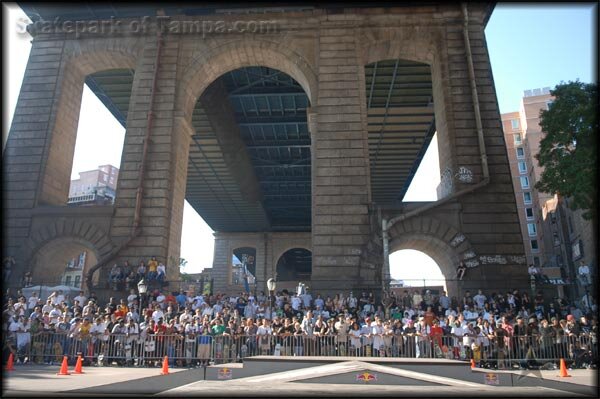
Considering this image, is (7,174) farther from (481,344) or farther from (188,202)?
(188,202)

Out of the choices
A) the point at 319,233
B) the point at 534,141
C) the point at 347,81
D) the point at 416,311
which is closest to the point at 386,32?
the point at 347,81

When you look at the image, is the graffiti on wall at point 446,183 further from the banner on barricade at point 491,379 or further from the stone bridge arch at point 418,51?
the banner on barricade at point 491,379

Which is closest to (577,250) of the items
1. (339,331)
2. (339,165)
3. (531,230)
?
(339,165)

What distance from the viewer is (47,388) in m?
8.27

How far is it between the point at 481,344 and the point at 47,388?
1275 cm

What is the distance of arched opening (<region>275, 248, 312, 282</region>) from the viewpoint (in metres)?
68.3

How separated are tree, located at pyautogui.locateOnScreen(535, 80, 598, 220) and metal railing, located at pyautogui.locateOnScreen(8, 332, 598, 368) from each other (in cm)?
1097

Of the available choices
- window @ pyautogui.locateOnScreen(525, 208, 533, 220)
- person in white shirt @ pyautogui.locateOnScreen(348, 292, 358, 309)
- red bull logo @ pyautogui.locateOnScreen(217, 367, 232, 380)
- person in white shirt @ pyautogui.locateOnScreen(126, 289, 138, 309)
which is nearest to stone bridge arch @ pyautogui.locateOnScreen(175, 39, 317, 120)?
person in white shirt @ pyautogui.locateOnScreen(126, 289, 138, 309)

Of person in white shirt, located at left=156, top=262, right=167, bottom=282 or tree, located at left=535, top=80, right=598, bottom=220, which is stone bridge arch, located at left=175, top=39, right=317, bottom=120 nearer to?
person in white shirt, located at left=156, top=262, right=167, bottom=282

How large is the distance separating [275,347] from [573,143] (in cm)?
2062

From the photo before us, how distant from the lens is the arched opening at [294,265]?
68.3 metres

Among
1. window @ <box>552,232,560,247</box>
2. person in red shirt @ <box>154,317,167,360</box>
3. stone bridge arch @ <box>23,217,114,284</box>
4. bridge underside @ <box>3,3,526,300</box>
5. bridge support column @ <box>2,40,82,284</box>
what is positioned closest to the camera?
person in red shirt @ <box>154,317,167,360</box>

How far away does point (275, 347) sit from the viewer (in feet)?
51.2

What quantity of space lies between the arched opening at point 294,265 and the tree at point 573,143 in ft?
141
